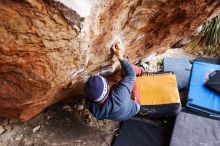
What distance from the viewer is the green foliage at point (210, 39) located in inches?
223

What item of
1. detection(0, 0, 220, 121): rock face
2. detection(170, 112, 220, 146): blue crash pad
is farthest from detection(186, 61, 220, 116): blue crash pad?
detection(0, 0, 220, 121): rock face

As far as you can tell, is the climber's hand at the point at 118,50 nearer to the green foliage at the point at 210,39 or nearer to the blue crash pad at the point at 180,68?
the blue crash pad at the point at 180,68

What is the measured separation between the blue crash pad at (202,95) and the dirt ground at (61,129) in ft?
3.42

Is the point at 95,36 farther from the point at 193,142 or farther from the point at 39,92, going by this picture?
the point at 193,142

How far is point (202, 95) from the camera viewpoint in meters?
4.11

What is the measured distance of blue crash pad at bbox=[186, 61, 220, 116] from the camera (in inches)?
156

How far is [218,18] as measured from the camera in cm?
564

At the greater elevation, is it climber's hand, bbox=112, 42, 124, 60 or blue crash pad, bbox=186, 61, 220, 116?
climber's hand, bbox=112, 42, 124, 60

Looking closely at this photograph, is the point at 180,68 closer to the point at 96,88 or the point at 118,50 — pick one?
the point at 118,50

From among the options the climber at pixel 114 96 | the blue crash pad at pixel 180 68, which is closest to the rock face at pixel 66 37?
the climber at pixel 114 96

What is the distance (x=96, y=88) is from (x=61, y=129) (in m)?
0.98

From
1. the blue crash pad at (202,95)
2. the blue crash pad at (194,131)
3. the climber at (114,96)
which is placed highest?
the climber at (114,96)

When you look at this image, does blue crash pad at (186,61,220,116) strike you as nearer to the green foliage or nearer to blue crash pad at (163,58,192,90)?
blue crash pad at (163,58,192,90)

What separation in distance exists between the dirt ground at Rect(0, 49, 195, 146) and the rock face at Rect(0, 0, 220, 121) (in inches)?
9.7
